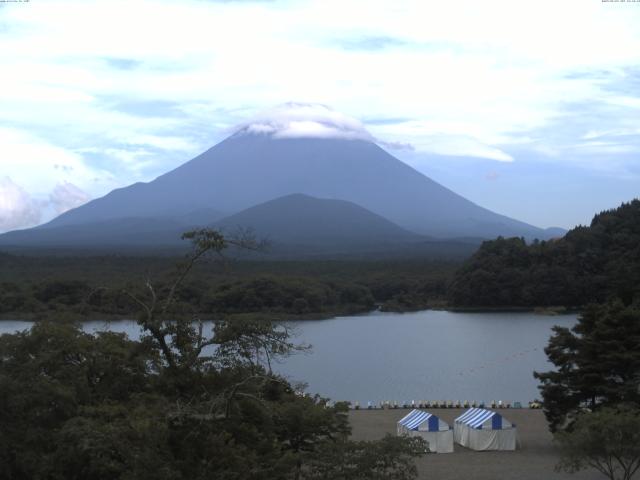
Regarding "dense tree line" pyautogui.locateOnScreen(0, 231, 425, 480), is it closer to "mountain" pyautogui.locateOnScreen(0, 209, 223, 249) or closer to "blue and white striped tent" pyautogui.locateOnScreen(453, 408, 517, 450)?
"blue and white striped tent" pyautogui.locateOnScreen(453, 408, 517, 450)

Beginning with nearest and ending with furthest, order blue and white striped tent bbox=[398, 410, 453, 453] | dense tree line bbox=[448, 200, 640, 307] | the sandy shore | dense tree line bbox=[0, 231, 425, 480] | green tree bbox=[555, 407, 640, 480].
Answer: dense tree line bbox=[0, 231, 425, 480] → green tree bbox=[555, 407, 640, 480] → the sandy shore → blue and white striped tent bbox=[398, 410, 453, 453] → dense tree line bbox=[448, 200, 640, 307]

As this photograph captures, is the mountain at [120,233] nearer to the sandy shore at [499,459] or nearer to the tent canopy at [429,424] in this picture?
the sandy shore at [499,459]

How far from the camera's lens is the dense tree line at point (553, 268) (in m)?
39.5

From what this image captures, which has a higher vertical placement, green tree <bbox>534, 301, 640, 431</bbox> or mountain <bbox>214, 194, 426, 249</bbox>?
mountain <bbox>214, 194, 426, 249</bbox>

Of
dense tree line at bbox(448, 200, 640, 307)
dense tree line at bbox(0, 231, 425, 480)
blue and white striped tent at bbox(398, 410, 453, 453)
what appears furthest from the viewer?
dense tree line at bbox(448, 200, 640, 307)

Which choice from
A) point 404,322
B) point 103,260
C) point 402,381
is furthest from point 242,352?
point 103,260

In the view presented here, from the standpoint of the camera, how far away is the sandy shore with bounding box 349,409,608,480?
1096 cm

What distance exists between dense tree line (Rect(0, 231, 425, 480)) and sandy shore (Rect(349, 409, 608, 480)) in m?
4.68

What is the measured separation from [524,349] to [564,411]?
12893mm

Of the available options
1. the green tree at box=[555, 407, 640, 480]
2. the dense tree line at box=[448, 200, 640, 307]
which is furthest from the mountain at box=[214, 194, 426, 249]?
the green tree at box=[555, 407, 640, 480]

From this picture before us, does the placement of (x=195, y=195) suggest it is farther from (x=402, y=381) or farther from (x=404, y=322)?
(x=402, y=381)

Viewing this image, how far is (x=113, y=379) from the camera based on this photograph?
7.45 m

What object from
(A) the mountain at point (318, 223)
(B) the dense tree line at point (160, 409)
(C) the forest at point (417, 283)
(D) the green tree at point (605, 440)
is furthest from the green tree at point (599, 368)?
(A) the mountain at point (318, 223)

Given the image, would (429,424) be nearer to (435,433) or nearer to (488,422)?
(435,433)
